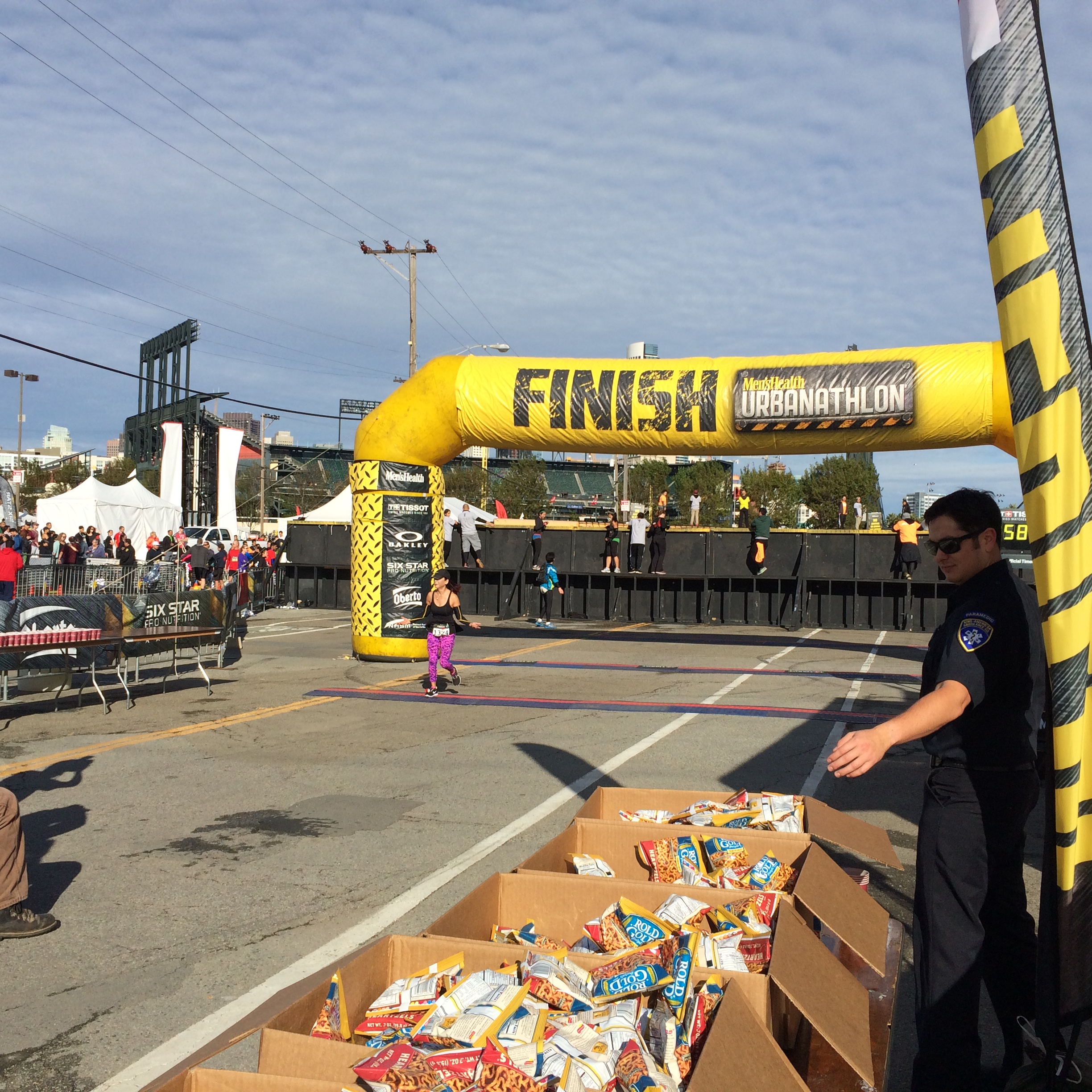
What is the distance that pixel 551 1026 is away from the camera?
2.79 meters

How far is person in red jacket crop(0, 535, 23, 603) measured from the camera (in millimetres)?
18531

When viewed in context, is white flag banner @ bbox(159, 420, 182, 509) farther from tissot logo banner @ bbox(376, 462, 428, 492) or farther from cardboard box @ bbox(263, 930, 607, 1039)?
cardboard box @ bbox(263, 930, 607, 1039)

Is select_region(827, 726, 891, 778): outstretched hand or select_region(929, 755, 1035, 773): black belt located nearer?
select_region(827, 726, 891, 778): outstretched hand

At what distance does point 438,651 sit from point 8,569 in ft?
35.2

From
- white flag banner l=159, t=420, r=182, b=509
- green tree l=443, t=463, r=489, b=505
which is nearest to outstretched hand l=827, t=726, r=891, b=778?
white flag banner l=159, t=420, r=182, b=509

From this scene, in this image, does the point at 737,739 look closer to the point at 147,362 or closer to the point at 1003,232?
the point at 1003,232

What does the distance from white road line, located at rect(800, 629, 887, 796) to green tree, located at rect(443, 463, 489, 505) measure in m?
58.8

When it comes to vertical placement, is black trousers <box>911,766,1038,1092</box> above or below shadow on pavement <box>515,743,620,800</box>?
above

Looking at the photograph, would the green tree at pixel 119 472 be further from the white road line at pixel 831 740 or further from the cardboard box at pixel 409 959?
the cardboard box at pixel 409 959

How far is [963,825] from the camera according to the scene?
320cm

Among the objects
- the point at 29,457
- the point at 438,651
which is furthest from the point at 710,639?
the point at 29,457

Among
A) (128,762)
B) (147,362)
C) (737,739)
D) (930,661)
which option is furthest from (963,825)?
(147,362)

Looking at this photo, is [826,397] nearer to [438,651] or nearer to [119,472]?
[438,651]

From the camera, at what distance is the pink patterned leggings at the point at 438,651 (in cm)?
1248
